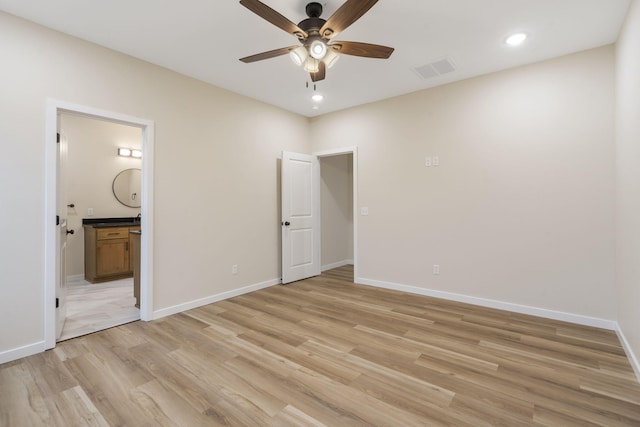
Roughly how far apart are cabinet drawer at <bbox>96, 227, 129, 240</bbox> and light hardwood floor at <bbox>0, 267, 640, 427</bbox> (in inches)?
95.6

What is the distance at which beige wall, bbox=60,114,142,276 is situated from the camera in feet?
16.1

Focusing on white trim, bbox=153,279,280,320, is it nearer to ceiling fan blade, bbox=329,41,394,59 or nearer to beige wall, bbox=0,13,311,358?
beige wall, bbox=0,13,311,358

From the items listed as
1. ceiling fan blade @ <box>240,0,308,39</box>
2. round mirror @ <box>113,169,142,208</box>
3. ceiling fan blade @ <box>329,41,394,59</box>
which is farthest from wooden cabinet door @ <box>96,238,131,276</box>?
ceiling fan blade @ <box>329,41,394,59</box>

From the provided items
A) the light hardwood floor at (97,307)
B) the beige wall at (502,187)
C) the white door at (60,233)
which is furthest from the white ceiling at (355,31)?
the light hardwood floor at (97,307)

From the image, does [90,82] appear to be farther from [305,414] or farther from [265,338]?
[305,414]

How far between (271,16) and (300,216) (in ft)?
10.7

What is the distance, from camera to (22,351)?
94.4 inches

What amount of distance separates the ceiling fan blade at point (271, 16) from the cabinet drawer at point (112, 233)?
4464mm

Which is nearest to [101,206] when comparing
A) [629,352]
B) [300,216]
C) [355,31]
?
[300,216]

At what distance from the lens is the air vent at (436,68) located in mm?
→ 3225

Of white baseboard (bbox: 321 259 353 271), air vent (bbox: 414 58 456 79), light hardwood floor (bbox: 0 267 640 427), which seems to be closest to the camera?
light hardwood floor (bbox: 0 267 640 427)

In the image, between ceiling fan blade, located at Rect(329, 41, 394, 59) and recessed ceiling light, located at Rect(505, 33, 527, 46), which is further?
recessed ceiling light, located at Rect(505, 33, 527, 46)

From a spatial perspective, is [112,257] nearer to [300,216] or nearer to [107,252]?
[107,252]

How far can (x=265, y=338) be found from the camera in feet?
8.97
